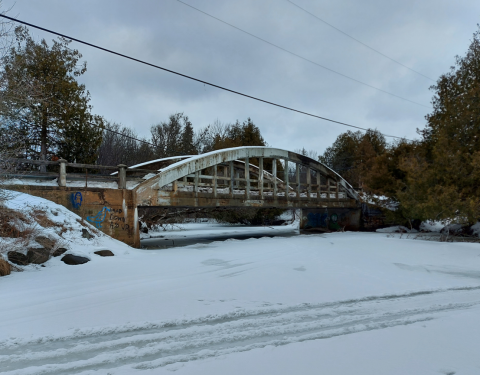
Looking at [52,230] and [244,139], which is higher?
[244,139]

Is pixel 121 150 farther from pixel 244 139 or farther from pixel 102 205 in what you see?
pixel 102 205

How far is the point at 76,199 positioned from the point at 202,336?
9.55 m

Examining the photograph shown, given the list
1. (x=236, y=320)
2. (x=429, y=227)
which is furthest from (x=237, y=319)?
(x=429, y=227)

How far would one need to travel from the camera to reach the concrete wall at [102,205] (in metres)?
11.5

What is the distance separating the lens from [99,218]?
39.7ft

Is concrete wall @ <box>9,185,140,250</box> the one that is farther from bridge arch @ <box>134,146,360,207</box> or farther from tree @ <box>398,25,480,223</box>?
tree @ <box>398,25,480,223</box>

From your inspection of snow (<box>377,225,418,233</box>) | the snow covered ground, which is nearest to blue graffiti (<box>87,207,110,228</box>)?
the snow covered ground

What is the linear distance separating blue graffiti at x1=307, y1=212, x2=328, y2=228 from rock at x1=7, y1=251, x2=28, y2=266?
69.9 feet

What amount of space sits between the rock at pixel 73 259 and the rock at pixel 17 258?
81 centimetres

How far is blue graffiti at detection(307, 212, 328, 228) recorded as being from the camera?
26.0 m

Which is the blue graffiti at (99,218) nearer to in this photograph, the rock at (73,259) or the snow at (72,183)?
the snow at (72,183)

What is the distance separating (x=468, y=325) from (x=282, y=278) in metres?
3.65

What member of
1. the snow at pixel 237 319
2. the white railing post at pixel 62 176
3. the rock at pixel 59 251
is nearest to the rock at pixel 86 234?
the snow at pixel 237 319

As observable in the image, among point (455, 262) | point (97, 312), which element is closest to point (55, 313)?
point (97, 312)
